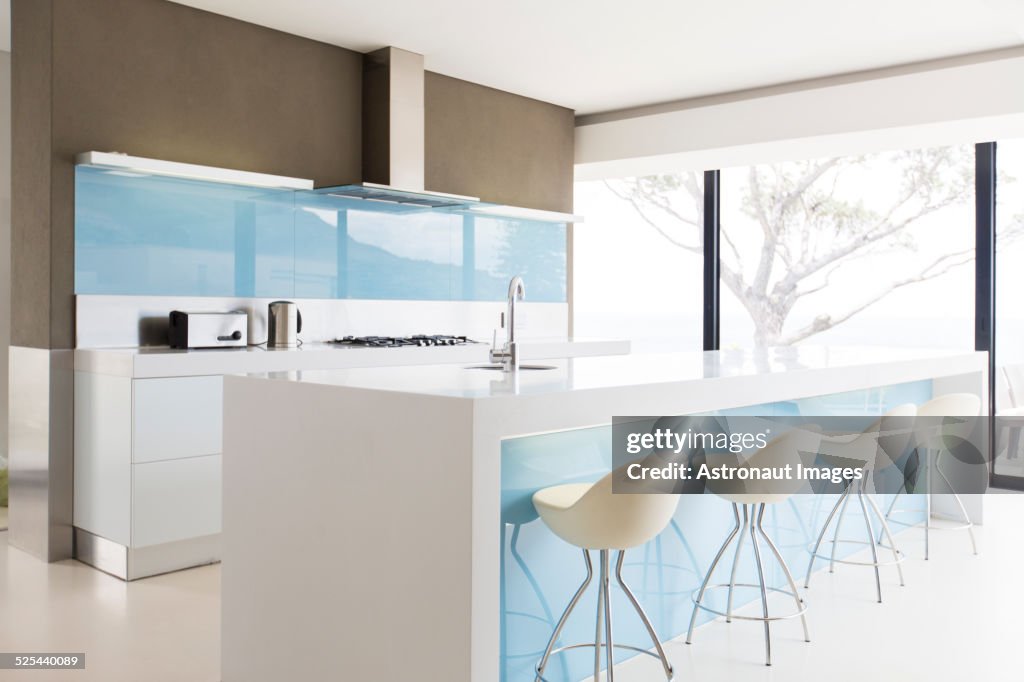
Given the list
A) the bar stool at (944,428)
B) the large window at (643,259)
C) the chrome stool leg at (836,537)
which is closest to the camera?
the chrome stool leg at (836,537)

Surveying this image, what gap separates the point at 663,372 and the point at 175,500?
2.12 m

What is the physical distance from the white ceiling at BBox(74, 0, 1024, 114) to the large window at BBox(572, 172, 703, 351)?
3890 millimetres

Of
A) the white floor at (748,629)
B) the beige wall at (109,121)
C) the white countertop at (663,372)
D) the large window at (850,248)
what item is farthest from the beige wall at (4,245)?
the large window at (850,248)

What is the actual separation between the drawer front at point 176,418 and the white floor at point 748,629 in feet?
1.72

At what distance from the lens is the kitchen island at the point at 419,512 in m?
1.96

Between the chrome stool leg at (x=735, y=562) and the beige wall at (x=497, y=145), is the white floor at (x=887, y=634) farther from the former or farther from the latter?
the beige wall at (x=497, y=145)

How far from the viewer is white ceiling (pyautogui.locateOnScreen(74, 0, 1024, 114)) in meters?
4.32

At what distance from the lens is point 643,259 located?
10477mm

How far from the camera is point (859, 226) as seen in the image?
29.4ft

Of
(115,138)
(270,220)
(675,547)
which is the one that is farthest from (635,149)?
(675,547)

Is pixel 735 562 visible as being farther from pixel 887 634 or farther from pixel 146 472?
pixel 146 472

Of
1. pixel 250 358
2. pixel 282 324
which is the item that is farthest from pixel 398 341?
pixel 250 358

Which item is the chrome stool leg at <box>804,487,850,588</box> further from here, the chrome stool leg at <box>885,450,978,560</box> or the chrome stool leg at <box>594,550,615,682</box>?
the chrome stool leg at <box>594,550,615,682</box>

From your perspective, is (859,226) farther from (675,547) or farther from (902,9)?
(675,547)
